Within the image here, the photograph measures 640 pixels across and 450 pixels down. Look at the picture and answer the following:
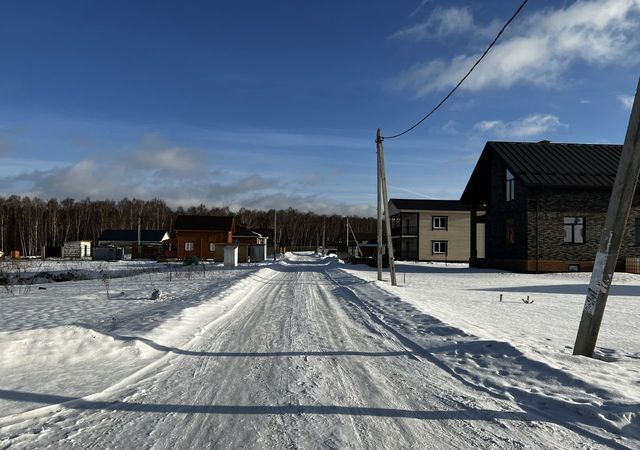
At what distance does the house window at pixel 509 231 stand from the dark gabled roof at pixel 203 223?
32.7 meters

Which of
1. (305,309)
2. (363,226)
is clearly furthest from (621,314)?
(363,226)

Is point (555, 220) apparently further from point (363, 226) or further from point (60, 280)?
point (363, 226)

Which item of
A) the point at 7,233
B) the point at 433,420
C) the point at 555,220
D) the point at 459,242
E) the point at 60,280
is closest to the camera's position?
the point at 433,420

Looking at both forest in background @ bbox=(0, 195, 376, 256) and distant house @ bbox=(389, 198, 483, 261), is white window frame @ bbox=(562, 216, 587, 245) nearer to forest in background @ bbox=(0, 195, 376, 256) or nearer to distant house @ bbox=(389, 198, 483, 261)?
distant house @ bbox=(389, 198, 483, 261)

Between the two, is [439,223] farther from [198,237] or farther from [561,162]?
[198,237]

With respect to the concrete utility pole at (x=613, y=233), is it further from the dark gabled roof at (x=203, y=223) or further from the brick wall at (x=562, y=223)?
the dark gabled roof at (x=203, y=223)

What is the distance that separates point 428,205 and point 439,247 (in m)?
4.97

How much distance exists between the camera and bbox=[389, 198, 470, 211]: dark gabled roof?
49.8 meters

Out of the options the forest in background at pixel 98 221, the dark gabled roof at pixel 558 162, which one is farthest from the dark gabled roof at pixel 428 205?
the forest in background at pixel 98 221

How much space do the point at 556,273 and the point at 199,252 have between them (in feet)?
127

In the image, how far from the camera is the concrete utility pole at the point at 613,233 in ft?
19.6

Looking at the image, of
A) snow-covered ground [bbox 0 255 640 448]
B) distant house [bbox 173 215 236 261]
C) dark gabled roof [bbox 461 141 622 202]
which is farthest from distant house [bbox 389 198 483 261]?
snow-covered ground [bbox 0 255 640 448]

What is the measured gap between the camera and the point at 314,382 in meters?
5.36

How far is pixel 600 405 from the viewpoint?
4430mm
